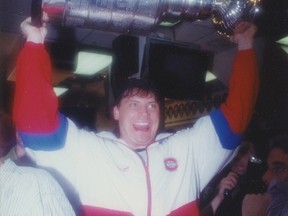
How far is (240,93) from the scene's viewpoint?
193 cm

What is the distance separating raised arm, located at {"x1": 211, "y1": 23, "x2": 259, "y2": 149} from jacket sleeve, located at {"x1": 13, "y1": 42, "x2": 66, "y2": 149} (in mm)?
840

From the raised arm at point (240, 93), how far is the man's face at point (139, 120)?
0.32 meters

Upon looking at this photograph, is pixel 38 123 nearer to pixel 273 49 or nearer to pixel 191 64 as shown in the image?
pixel 191 64

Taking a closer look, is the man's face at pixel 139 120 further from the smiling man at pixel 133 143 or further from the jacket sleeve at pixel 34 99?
the jacket sleeve at pixel 34 99

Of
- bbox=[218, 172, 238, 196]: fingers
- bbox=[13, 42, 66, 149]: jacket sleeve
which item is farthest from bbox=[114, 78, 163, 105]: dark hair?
bbox=[218, 172, 238, 196]: fingers

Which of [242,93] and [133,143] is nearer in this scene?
[242,93]

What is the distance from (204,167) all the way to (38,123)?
866 millimetres

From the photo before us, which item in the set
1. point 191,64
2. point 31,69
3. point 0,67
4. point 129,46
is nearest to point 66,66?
point 129,46

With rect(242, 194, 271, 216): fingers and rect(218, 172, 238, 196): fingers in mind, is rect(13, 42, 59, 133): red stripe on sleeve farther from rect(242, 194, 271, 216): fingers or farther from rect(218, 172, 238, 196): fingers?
rect(242, 194, 271, 216): fingers

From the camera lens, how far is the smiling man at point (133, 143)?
→ 1.64m

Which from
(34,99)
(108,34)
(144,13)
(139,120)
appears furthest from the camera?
(108,34)

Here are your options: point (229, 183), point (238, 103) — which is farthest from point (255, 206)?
point (238, 103)

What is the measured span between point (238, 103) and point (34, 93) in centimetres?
98

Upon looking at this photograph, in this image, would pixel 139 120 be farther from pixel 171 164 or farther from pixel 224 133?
pixel 224 133
